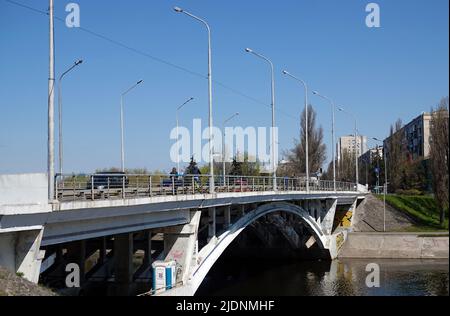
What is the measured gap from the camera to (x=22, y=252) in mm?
15734

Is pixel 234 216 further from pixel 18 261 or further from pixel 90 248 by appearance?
pixel 18 261

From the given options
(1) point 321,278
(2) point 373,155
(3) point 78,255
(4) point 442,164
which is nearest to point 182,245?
(3) point 78,255

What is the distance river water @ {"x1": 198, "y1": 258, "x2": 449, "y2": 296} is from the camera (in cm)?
3621

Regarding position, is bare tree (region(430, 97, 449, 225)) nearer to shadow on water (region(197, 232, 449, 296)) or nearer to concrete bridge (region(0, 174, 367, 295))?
concrete bridge (region(0, 174, 367, 295))

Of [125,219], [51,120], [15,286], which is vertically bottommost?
[15,286]

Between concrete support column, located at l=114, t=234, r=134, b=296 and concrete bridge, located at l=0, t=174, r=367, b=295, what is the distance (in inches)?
1.9

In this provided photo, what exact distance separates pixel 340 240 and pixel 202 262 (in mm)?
32042

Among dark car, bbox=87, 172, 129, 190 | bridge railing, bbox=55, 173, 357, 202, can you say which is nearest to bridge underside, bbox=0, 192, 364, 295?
bridge railing, bbox=55, 173, 357, 202

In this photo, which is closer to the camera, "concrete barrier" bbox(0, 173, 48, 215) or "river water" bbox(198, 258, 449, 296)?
"concrete barrier" bbox(0, 173, 48, 215)

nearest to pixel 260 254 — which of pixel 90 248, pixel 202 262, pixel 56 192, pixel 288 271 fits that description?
pixel 288 271

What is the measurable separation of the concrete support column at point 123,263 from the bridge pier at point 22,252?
11.6 metres

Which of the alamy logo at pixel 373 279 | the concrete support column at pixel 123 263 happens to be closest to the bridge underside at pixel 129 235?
the concrete support column at pixel 123 263

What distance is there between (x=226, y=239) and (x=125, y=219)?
9838 mm

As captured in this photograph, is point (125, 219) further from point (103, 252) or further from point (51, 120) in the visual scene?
point (103, 252)
